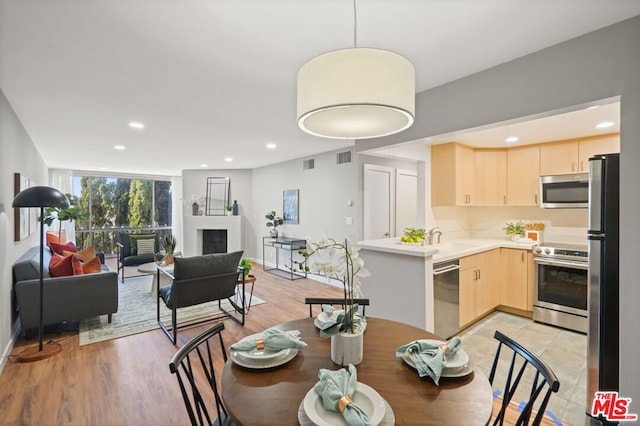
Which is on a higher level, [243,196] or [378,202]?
[243,196]

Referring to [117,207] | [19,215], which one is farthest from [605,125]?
[117,207]

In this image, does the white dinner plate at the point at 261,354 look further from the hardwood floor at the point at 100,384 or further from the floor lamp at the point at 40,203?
the floor lamp at the point at 40,203

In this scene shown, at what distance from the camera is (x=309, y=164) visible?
584 centimetres

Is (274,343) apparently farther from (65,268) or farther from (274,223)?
(274,223)

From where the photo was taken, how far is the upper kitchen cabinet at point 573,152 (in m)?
3.48

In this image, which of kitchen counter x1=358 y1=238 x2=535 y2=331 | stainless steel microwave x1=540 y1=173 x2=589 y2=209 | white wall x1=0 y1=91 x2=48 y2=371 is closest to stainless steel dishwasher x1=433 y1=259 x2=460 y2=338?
kitchen counter x1=358 y1=238 x2=535 y2=331

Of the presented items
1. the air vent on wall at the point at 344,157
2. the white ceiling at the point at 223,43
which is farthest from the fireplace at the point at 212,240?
the white ceiling at the point at 223,43

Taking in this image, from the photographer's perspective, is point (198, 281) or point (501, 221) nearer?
point (198, 281)

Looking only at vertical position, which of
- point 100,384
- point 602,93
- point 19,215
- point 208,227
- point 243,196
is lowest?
point 100,384

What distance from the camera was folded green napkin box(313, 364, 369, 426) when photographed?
2.91 feet

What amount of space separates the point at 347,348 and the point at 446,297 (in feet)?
6.79

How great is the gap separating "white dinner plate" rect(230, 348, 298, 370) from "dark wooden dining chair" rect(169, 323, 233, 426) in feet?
0.30

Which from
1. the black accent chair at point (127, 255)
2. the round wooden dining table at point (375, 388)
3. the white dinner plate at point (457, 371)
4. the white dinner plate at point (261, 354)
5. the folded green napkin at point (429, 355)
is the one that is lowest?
the black accent chair at point (127, 255)

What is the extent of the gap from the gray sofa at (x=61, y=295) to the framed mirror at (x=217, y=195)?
170 inches
